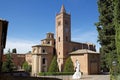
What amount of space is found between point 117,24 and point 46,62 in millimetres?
42712

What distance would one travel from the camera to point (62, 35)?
58.7 meters

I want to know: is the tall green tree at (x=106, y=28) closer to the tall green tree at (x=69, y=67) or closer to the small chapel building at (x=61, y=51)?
the tall green tree at (x=69, y=67)

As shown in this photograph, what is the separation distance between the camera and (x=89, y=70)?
174ft

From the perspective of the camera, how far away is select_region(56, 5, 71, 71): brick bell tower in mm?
57969

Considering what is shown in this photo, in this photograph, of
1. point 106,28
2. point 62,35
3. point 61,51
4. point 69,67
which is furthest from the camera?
point 62,35

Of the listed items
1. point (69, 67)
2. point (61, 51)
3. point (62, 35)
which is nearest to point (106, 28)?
point (69, 67)

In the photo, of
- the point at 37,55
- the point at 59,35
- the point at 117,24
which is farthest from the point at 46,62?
the point at 117,24

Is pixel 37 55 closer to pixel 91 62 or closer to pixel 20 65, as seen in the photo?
pixel 91 62

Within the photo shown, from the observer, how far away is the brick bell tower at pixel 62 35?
57969 millimetres

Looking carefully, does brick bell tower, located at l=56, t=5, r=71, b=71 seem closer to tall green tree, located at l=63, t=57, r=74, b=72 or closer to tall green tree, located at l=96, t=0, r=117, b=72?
tall green tree, located at l=63, t=57, r=74, b=72

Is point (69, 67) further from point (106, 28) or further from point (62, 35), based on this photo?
point (106, 28)

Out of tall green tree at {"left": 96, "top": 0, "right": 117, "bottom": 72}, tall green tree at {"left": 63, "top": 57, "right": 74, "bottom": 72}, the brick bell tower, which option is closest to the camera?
tall green tree at {"left": 96, "top": 0, "right": 117, "bottom": 72}

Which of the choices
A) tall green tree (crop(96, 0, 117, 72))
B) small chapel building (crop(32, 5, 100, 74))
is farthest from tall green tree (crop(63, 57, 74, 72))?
tall green tree (crop(96, 0, 117, 72))

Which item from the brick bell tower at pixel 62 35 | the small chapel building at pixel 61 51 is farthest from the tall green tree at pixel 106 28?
the brick bell tower at pixel 62 35
